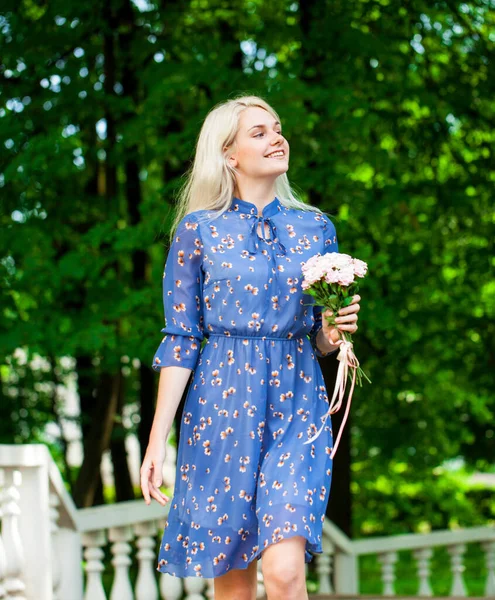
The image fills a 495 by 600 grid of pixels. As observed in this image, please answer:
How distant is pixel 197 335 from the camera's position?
3232mm

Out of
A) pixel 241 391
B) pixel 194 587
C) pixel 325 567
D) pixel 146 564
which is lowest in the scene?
pixel 325 567

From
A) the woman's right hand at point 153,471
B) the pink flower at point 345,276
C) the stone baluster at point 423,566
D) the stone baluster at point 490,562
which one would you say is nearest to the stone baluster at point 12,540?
the woman's right hand at point 153,471

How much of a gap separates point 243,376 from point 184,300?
0.33 m

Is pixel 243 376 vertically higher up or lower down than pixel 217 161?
lower down

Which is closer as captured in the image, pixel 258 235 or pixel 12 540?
pixel 258 235

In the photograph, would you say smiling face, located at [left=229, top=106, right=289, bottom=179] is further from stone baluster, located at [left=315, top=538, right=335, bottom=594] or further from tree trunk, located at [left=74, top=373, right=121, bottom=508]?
tree trunk, located at [left=74, top=373, right=121, bottom=508]

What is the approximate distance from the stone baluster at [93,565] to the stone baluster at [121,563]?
0.07 m

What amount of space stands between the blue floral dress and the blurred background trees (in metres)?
2.30

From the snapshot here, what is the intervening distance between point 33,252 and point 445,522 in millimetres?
7852

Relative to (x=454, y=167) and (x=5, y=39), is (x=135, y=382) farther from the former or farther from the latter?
(x=5, y=39)

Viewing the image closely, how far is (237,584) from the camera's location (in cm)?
313

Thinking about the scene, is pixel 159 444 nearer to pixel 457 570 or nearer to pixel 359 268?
pixel 359 268

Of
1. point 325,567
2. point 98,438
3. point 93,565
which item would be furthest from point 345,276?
point 98,438

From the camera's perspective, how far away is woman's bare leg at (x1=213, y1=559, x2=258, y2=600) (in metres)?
3.13
